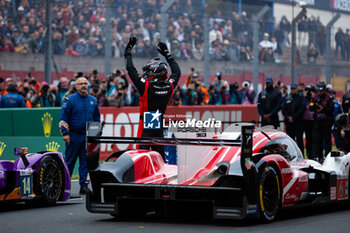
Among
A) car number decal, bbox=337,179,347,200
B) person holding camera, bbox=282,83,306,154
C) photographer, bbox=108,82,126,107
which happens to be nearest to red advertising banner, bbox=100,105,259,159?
photographer, bbox=108,82,126,107

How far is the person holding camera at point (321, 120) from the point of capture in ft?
50.7

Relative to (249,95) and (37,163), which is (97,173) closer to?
(37,163)

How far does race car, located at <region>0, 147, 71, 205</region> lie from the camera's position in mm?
8781

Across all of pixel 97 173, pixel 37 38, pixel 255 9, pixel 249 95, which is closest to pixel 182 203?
pixel 97 173

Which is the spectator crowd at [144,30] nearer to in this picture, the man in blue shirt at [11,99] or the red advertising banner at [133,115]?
the red advertising banner at [133,115]

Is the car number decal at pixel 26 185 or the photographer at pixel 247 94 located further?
the photographer at pixel 247 94

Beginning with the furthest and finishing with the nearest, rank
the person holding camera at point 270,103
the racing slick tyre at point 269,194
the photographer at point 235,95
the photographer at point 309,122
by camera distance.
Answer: the photographer at point 235,95 → the person holding camera at point 270,103 → the photographer at point 309,122 → the racing slick tyre at point 269,194

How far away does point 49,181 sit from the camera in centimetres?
943

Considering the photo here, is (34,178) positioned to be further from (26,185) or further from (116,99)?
(116,99)

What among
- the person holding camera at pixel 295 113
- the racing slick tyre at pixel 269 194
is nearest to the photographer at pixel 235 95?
the person holding camera at pixel 295 113

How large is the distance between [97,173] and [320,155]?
8.78 meters

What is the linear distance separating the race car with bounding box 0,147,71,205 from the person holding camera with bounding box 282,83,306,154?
835 centimetres

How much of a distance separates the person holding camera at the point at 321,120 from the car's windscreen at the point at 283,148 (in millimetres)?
6697

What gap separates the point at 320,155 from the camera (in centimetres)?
1570
